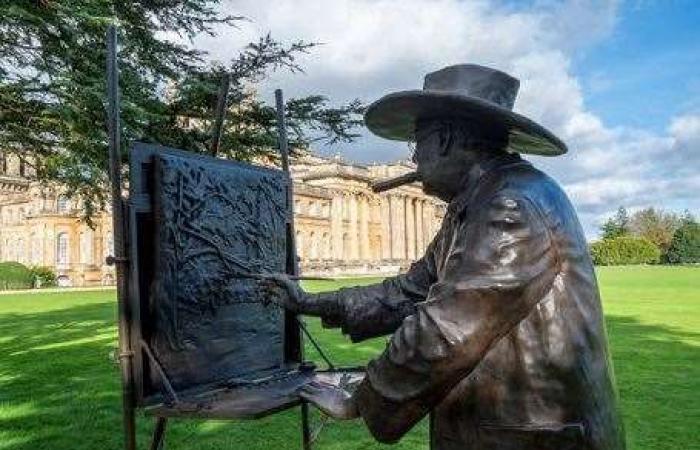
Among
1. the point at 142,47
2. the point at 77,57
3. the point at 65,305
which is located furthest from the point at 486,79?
the point at 65,305

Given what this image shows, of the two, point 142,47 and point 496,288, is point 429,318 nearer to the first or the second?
point 496,288

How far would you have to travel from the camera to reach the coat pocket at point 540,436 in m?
1.99

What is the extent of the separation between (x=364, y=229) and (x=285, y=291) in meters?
75.7

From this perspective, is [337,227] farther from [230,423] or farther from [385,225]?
[230,423]

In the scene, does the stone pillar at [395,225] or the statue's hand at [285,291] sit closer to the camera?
the statue's hand at [285,291]

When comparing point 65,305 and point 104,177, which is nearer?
point 104,177

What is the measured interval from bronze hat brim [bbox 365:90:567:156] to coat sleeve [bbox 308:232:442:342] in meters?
0.62

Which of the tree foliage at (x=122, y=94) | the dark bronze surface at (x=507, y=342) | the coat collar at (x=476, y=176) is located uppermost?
the tree foliage at (x=122, y=94)

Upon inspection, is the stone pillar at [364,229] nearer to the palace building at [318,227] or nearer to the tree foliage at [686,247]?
the palace building at [318,227]

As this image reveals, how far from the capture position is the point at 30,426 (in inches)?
273

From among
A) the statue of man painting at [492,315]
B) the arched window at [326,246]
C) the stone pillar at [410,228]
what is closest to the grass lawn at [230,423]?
the statue of man painting at [492,315]

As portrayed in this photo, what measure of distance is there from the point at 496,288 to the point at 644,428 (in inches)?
204

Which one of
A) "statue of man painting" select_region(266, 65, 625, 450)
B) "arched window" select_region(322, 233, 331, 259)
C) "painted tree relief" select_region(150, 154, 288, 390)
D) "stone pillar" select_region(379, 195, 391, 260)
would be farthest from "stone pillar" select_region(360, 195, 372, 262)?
"statue of man painting" select_region(266, 65, 625, 450)

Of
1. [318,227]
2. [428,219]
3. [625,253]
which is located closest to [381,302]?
[318,227]
